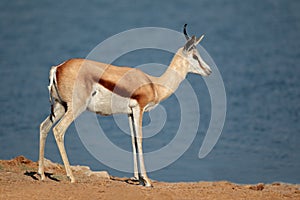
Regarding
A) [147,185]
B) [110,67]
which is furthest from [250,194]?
[110,67]

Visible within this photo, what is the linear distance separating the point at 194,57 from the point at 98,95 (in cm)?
342

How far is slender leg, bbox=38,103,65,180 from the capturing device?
51.0 feet

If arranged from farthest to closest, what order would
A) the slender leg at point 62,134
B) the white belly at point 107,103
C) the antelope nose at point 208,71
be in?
the antelope nose at point 208,71 < the white belly at point 107,103 < the slender leg at point 62,134

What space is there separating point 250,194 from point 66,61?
6.07m

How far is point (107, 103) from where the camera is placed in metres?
15.9

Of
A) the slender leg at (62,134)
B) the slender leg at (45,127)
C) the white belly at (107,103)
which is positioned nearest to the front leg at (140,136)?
the white belly at (107,103)

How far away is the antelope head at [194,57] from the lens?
17.2m

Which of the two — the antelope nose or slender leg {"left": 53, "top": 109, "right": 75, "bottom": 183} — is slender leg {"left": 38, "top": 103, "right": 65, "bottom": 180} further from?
the antelope nose

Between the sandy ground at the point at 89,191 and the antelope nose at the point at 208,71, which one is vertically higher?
the antelope nose at the point at 208,71

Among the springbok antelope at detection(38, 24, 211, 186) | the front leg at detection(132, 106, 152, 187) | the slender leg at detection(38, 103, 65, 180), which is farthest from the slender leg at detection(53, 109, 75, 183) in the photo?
the front leg at detection(132, 106, 152, 187)

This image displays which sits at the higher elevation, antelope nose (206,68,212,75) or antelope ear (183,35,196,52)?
antelope ear (183,35,196,52)

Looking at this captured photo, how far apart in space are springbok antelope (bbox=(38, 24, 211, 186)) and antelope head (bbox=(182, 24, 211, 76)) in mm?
75

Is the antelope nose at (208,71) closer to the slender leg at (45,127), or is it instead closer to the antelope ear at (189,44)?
the antelope ear at (189,44)

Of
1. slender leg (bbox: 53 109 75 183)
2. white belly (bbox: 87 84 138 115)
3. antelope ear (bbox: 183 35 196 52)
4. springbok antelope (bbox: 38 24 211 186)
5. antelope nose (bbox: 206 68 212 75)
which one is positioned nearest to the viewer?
slender leg (bbox: 53 109 75 183)
